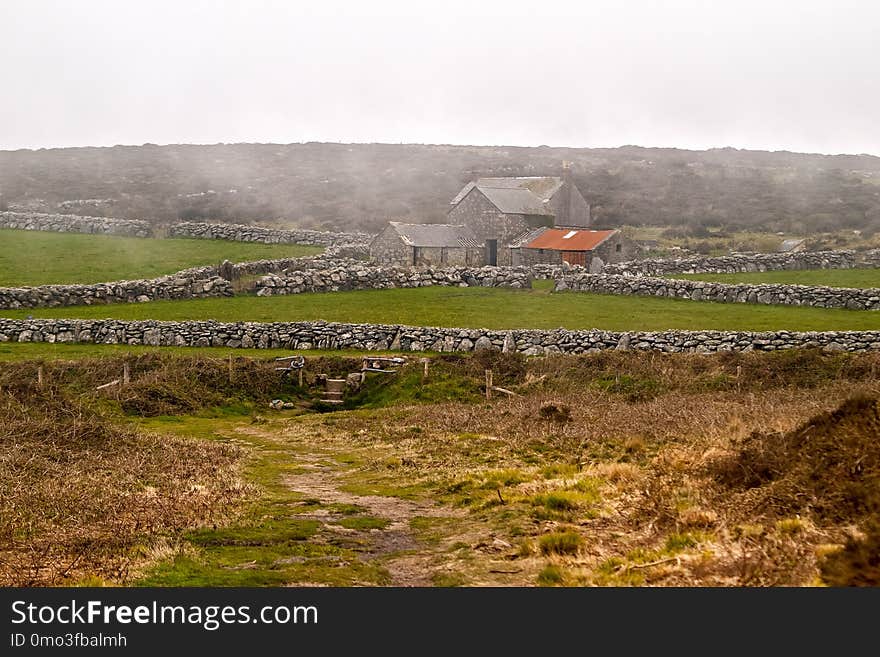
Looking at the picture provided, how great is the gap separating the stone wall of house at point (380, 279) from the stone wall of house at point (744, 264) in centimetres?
698

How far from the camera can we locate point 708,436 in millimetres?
18641

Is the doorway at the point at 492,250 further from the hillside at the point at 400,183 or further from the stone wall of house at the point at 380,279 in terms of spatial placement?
the stone wall of house at the point at 380,279

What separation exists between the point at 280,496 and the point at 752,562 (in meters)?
9.54

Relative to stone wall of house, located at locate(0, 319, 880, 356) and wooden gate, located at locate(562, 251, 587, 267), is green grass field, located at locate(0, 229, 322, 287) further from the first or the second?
wooden gate, located at locate(562, 251, 587, 267)

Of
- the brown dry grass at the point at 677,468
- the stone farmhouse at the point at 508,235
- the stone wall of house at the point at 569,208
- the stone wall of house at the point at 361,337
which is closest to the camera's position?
the brown dry grass at the point at 677,468

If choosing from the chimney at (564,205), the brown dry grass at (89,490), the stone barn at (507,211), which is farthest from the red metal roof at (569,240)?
the brown dry grass at (89,490)

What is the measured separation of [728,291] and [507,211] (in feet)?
84.2

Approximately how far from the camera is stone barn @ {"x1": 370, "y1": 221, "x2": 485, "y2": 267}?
62688 millimetres

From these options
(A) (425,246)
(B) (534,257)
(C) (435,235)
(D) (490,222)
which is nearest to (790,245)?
(B) (534,257)

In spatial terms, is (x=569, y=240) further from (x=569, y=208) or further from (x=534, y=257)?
(x=569, y=208)

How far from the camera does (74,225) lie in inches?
2645

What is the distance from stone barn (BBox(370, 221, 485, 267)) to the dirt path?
40.6 meters

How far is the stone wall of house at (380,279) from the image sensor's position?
48.9 m

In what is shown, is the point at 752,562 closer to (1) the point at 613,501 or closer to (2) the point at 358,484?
(1) the point at 613,501
